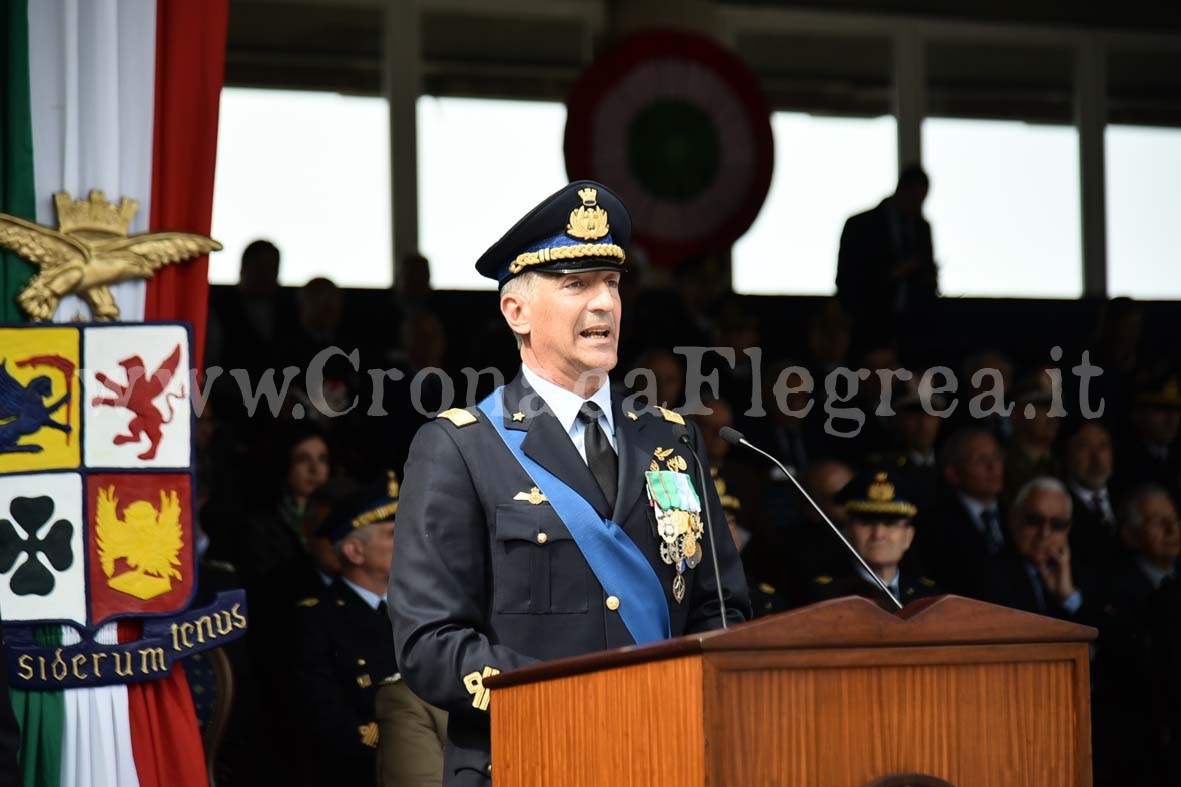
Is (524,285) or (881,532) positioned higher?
(524,285)

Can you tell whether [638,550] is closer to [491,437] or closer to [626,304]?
[491,437]

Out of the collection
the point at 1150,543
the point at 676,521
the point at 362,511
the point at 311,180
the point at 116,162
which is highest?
the point at 311,180

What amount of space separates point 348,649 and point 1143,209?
10.7m

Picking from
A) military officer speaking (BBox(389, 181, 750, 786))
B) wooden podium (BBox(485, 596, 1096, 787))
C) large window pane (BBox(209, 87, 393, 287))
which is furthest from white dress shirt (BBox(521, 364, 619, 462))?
large window pane (BBox(209, 87, 393, 287))

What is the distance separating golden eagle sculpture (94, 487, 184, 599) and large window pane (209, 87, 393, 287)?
8.71 metres

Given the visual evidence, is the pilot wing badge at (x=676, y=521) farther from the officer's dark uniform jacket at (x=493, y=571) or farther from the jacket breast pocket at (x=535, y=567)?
the jacket breast pocket at (x=535, y=567)

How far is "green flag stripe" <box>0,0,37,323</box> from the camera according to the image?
404cm

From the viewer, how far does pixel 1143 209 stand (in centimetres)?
1511

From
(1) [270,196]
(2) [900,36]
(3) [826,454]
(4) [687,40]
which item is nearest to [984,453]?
(3) [826,454]

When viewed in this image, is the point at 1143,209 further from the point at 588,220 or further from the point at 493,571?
the point at 493,571

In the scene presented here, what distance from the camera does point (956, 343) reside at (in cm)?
1115

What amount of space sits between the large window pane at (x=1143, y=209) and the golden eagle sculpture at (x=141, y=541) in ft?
38.4

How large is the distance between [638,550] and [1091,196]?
41.4 feet

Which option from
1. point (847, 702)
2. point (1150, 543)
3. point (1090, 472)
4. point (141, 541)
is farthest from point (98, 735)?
point (1090, 472)
